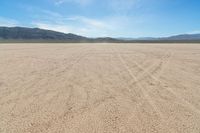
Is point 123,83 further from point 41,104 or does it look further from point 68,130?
point 68,130

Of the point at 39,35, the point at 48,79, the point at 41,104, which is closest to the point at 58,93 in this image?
the point at 41,104

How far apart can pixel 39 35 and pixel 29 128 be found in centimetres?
18691

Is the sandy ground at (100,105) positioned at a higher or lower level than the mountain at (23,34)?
higher

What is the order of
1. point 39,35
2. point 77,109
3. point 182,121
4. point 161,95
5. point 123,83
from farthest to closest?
point 39,35 → point 123,83 → point 161,95 → point 77,109 → point 182,121

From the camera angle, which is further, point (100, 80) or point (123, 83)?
point (100, 80)

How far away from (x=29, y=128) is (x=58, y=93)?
7.19 feet

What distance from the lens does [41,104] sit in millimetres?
4832

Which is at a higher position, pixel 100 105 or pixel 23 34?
pixel 100 105

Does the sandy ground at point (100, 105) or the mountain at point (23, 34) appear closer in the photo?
the sandy ground at point (100, 105)

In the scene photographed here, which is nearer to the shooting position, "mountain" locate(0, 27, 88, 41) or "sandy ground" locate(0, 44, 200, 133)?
"sandy ground" locate(0, 44, 200, 133)

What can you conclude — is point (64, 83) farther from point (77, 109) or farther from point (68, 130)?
point (68, 130)

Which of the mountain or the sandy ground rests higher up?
the sandy ground

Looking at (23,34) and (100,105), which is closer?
(100,105)

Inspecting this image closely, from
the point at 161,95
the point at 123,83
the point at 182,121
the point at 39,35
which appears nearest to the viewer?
the point at 182,121
